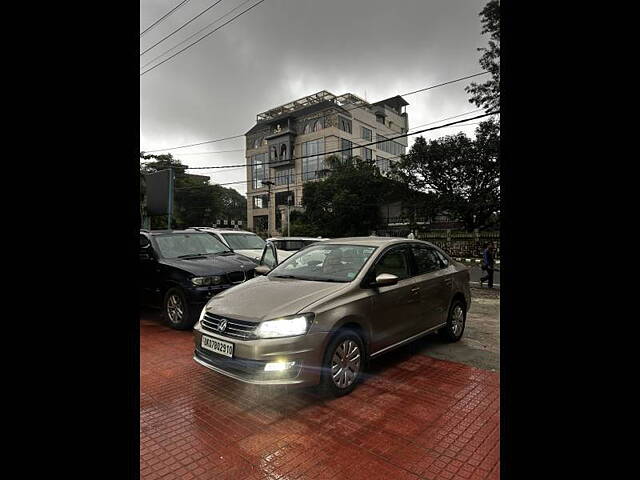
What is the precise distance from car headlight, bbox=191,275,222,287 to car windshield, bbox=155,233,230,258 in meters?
1.17

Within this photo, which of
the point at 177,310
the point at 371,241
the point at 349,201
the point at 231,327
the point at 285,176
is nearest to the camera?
the point at 231,327

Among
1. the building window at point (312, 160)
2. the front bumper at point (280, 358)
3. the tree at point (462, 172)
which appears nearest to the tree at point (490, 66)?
the tree at point (462, 172)

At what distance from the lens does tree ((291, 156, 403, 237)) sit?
103 ft

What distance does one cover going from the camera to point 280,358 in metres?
3.46

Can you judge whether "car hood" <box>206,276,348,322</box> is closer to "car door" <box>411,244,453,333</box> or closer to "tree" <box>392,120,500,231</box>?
"car door" <box>411,244,453,333</box>

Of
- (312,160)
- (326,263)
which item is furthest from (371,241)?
(312,160)

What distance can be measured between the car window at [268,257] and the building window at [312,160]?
37494 mm

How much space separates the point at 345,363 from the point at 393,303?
3.21ft

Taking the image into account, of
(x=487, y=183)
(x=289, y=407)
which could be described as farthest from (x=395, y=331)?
(x=487, y=183)

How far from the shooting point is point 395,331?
176 inches

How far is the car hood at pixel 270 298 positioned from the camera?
3684mm

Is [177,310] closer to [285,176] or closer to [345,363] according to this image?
[345,363]

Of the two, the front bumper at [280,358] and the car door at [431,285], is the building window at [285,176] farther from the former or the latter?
the front bumper at [280,358]
